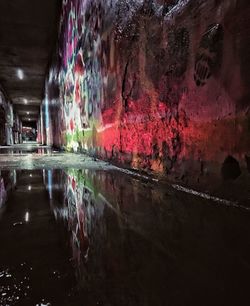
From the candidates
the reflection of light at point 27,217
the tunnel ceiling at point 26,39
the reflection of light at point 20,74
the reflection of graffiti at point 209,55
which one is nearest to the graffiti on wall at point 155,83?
the reflection of graffiti at point 209,55

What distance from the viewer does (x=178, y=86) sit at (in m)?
2.35

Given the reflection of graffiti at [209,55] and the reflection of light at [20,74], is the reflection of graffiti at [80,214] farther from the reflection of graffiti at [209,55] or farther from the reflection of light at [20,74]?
the reflection of light at [20,74]

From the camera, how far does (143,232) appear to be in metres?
1.39

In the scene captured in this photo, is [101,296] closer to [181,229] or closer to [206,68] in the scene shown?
[181,229]

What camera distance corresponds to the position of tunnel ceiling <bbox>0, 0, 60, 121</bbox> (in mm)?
8993

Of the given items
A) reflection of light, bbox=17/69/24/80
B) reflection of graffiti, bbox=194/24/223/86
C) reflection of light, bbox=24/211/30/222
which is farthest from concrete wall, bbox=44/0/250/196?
reflection of light, bbox=17/69/24/80

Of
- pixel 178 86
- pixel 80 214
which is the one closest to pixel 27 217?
pixel 80 214

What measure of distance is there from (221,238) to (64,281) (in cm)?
67

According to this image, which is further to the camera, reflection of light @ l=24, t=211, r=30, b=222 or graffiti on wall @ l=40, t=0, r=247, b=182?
graffiti on wall @ l=40, t=0, r=247, b=182

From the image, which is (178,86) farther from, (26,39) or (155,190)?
(26,39)

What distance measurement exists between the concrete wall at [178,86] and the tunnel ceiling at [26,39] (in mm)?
5401

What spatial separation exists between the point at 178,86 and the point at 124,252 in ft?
5.02

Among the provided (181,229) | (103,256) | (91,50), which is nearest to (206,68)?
(181,229)

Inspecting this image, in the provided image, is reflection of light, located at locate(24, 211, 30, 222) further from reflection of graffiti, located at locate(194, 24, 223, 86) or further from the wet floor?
reflection of graffiti, located at locate(194, 24, 223, 86)
